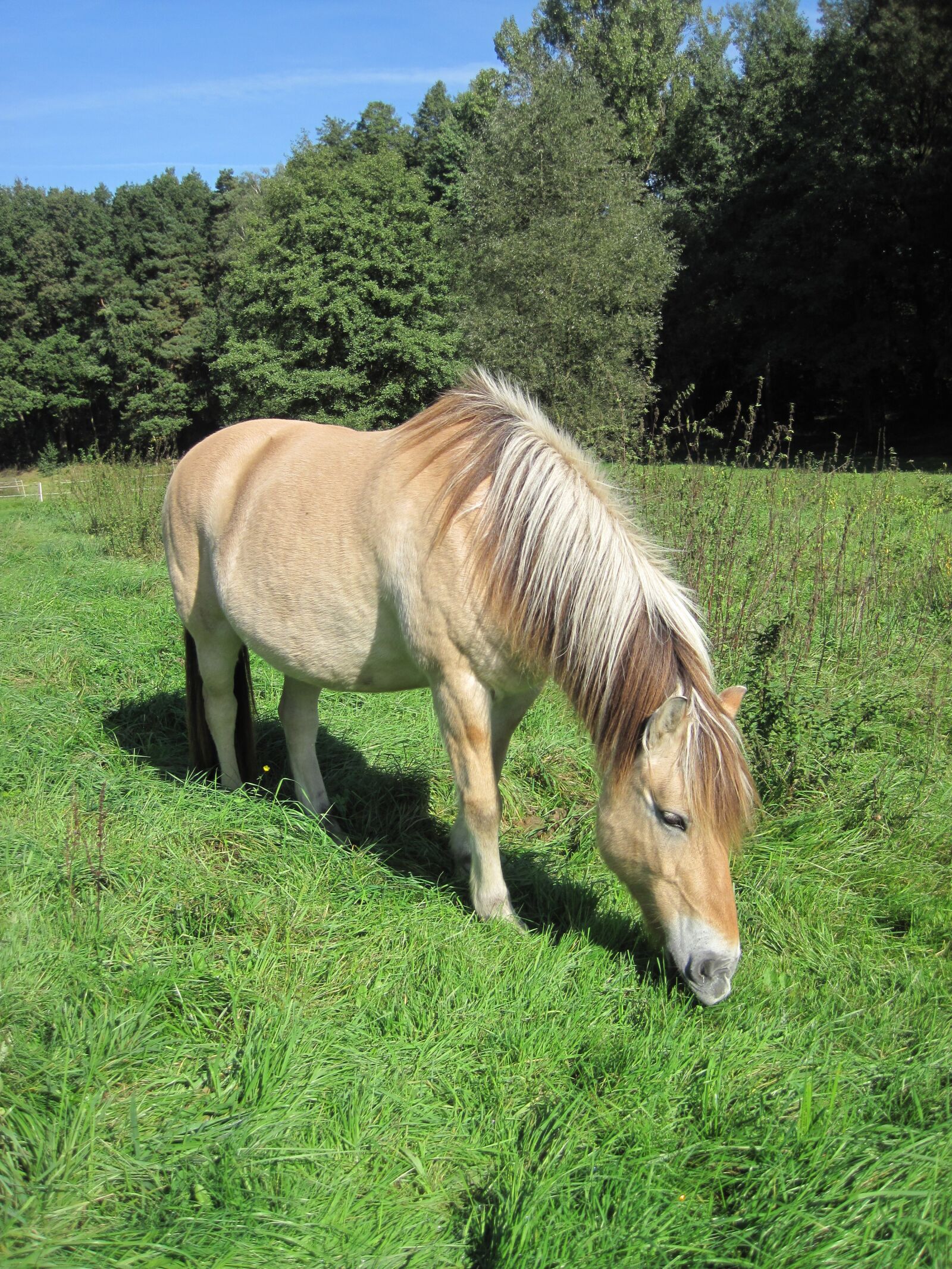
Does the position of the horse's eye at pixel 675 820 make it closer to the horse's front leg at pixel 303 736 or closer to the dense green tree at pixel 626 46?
the horse's front leg at pixel 303 736

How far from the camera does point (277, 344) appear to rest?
91.1 ft

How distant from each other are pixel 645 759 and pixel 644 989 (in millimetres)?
784

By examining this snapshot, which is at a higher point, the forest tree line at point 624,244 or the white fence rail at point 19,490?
the forest tree line at point 624,244

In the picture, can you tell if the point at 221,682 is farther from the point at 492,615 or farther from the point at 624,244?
the point at 624,244

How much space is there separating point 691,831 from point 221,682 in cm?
259

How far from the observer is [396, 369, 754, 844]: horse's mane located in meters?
2.69

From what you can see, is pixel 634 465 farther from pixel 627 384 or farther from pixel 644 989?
pixel 627 384

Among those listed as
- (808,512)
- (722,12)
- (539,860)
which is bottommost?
(539,860)

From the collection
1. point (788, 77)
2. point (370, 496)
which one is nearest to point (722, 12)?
point (788, 77)

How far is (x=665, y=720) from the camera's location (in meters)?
2.64

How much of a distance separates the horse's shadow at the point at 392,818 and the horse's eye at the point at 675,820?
1.87 ft

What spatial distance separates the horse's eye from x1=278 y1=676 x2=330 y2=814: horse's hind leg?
79.6 inches

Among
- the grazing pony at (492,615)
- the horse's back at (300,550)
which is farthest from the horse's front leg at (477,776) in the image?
the horse's back at (300,550)

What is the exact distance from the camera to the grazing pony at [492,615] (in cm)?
266
